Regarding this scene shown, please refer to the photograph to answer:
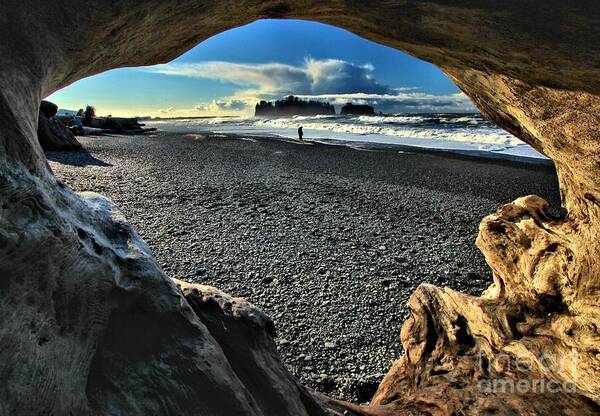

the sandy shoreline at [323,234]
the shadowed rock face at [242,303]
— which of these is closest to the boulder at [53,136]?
the sandy shoreline at [323,234]

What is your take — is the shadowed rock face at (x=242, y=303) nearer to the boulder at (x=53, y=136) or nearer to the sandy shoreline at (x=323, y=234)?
the sandy shoreline at (x=323, y=234)

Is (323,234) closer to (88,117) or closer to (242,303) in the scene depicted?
(242,303)

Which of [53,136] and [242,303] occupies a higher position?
[53,136]

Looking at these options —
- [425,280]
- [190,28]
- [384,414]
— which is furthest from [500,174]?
[190,28]

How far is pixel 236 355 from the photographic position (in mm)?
2672

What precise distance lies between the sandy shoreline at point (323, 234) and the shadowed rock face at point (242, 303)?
1.23 m

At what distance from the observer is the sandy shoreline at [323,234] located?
5.35 metres

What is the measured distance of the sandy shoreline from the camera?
5348mm

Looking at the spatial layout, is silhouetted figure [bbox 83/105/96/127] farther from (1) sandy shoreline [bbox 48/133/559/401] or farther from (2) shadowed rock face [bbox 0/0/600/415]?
(2) shadowed rock face [bbox 0/0/600/415]

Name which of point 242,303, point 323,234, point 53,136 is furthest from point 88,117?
point 242,303

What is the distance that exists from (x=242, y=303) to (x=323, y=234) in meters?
5.86

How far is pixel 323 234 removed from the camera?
8.76 metres

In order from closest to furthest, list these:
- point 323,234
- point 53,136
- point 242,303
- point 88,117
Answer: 1. point 242,303
2. point 323,234
3. point 53,136
4. point 88,117

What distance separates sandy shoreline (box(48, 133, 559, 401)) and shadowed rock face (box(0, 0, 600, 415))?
4.04 feet
